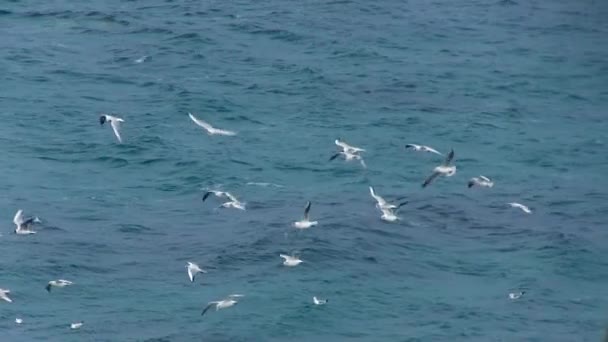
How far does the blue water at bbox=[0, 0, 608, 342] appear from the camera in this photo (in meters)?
62.7

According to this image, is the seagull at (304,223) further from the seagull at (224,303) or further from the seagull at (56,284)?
the seagull at (56,284)

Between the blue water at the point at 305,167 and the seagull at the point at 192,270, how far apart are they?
674mm

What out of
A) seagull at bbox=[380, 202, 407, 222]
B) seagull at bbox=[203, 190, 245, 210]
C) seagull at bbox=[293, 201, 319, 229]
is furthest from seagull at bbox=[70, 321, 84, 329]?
seagull at bbox=[380, 202, 407, 222]

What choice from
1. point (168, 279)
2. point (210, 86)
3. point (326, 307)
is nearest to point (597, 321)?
point (326, 307)

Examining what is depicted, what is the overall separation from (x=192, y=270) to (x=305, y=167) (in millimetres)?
16256

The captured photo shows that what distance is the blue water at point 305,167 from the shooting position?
62688mm

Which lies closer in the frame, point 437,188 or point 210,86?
point 437,188

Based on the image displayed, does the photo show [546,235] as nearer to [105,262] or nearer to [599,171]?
[599,171]

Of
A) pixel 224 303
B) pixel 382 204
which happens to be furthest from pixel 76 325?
pixel 382 204

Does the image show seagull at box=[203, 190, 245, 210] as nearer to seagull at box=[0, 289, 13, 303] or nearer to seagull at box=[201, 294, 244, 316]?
seagull at box=[201, 294, 244, 316]

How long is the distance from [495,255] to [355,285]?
6768 millimetres

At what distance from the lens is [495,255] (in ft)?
222

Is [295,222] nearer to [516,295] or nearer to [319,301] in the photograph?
[319,301]

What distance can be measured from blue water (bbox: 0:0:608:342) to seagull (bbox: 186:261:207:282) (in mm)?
674
